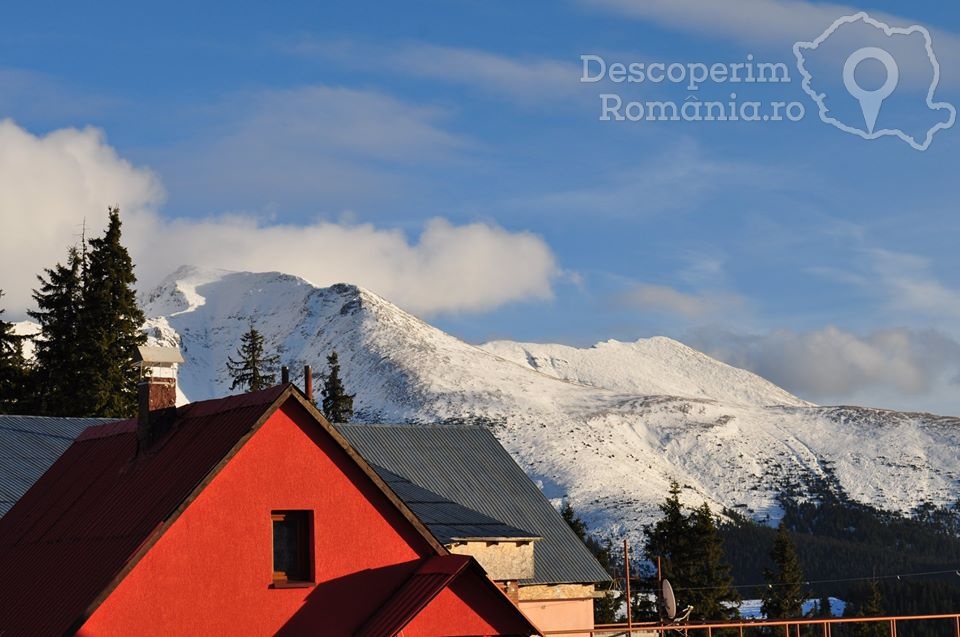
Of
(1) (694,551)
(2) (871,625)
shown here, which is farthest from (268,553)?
(2) (871,625)

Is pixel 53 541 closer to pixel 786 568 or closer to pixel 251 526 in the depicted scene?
pixel 251 526

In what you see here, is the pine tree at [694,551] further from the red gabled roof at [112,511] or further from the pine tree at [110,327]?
the red gabled roof at [112,511]

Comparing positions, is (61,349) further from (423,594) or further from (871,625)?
(871,625)

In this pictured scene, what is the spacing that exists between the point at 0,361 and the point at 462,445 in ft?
105

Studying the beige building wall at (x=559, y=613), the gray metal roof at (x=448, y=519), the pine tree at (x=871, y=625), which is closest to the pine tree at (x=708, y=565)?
the pine tree at (x=871, y=625)

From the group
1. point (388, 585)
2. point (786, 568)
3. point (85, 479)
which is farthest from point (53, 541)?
point (786, 568)

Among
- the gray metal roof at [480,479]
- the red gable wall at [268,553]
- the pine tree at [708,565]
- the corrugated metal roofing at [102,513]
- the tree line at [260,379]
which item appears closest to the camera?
the red gable wall at [268,553]

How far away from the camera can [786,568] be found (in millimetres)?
104750

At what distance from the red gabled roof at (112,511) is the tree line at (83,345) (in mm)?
39545

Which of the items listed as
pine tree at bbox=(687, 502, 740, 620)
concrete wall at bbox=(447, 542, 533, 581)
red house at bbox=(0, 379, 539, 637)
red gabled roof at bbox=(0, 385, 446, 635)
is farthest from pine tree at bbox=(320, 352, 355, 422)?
red house at bbox=(0, 379, 539, 637)

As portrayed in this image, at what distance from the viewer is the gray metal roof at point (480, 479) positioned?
4806 centimetres

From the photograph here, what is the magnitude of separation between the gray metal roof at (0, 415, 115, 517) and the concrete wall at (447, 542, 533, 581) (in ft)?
37.6

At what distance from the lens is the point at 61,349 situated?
2840 inches

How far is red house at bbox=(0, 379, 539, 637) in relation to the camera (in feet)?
80.3
